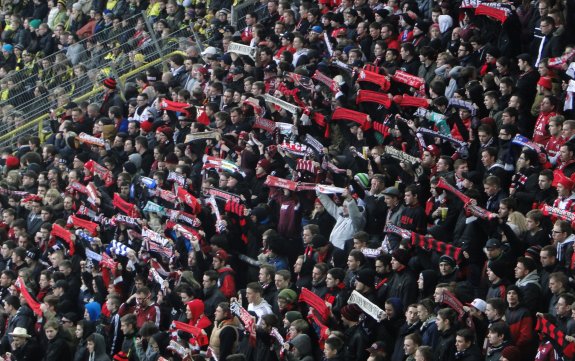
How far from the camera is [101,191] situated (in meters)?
18.2

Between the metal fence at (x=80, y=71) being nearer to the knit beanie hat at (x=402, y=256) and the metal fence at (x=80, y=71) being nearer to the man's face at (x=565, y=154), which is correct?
the knit beanie hat at (x=402, y=256)

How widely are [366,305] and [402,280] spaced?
20.0 inches

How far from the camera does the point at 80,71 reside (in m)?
23.0

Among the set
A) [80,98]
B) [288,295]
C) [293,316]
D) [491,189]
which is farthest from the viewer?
[80,98]

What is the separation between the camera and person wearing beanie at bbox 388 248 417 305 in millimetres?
13516

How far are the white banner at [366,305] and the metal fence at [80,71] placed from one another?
370 inches

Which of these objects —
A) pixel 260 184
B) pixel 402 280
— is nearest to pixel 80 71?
pixel 260 184

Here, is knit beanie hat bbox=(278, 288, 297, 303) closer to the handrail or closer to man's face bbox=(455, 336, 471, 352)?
man's face bbox=(455, 336, 471, 352)

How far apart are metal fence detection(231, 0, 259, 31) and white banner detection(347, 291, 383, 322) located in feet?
30.5

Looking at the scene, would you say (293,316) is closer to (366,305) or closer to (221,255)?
(366,305)

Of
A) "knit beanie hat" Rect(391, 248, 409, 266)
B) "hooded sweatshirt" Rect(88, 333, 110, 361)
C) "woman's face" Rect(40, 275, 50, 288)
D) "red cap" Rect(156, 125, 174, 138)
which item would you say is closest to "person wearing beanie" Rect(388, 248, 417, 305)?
"knit beanie hat" Rect(391, 248, 409, 266)

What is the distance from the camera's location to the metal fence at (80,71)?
22.6 m

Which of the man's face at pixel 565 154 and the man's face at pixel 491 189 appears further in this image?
the man's face at pixel 491 189

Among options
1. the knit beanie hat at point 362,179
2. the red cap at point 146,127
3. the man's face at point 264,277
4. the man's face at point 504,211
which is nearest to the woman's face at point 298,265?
the man's face at point 264,277
